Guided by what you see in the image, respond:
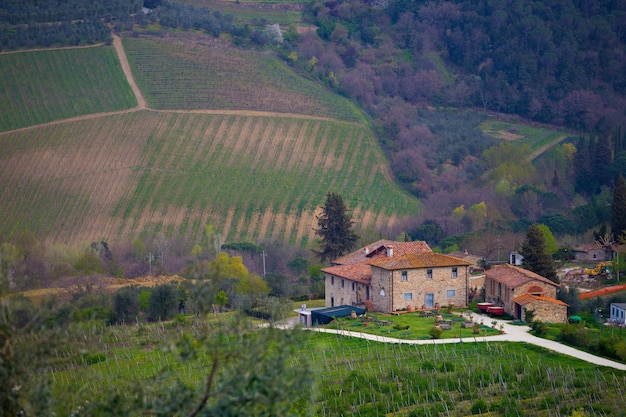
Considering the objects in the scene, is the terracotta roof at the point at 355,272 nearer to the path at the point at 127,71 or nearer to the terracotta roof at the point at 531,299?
the terracotta roof at the point at 531,299

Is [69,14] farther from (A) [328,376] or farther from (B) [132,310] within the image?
(A) [328,376]

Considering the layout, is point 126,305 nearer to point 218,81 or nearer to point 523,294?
point 523,294

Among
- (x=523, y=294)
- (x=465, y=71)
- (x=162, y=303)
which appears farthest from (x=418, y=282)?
(x=465, y=71)

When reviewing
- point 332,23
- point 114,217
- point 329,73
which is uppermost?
point 332,23

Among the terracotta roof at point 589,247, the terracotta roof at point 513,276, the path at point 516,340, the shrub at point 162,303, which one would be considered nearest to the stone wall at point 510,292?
the terracotta roof at point 513,276

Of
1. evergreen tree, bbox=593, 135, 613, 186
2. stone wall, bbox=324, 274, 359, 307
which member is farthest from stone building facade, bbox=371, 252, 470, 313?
evergreen tree, bbox=593, 135, 613, 186

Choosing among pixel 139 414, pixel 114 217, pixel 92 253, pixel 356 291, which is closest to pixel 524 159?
pixel 114 217

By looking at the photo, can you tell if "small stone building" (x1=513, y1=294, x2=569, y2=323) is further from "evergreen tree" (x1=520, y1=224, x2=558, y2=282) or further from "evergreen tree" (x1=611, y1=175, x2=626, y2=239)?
"evergreen tree" (x1=611, y1=175, x2=626, y2=239)
